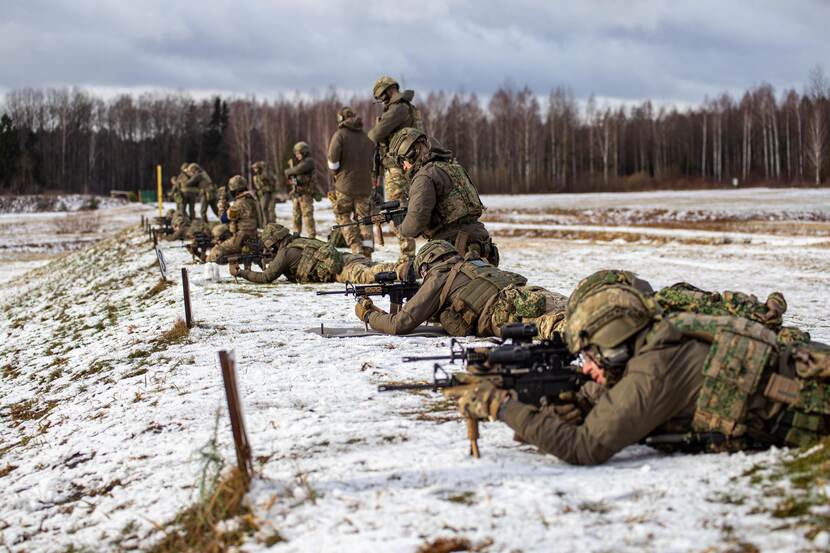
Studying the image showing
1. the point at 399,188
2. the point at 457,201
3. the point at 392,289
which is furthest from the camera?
the point at 399,188

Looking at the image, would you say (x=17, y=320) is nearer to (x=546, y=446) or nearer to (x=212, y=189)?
(x=212, y=189)

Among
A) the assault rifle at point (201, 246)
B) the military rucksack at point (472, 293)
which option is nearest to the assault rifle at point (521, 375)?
the military rucksack at point (472, 293)

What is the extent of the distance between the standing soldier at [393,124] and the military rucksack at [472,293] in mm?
4108

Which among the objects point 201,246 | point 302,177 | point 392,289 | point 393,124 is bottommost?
point 392,289

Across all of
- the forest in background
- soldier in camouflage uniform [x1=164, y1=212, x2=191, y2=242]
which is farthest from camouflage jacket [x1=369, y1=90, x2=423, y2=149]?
the forest in background

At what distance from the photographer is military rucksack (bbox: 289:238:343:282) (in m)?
11.9

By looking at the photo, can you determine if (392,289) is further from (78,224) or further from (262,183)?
(78,224)

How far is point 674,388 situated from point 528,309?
284 centimetres

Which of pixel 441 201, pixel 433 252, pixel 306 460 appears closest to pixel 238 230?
pixel 441 201

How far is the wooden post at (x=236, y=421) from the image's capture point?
4145mm

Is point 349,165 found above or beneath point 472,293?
above

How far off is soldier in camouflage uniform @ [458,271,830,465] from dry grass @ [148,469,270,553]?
4.16 ft

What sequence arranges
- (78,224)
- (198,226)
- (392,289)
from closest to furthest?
(392,289), (198,226), (78,224)

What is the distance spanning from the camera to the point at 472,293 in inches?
284
